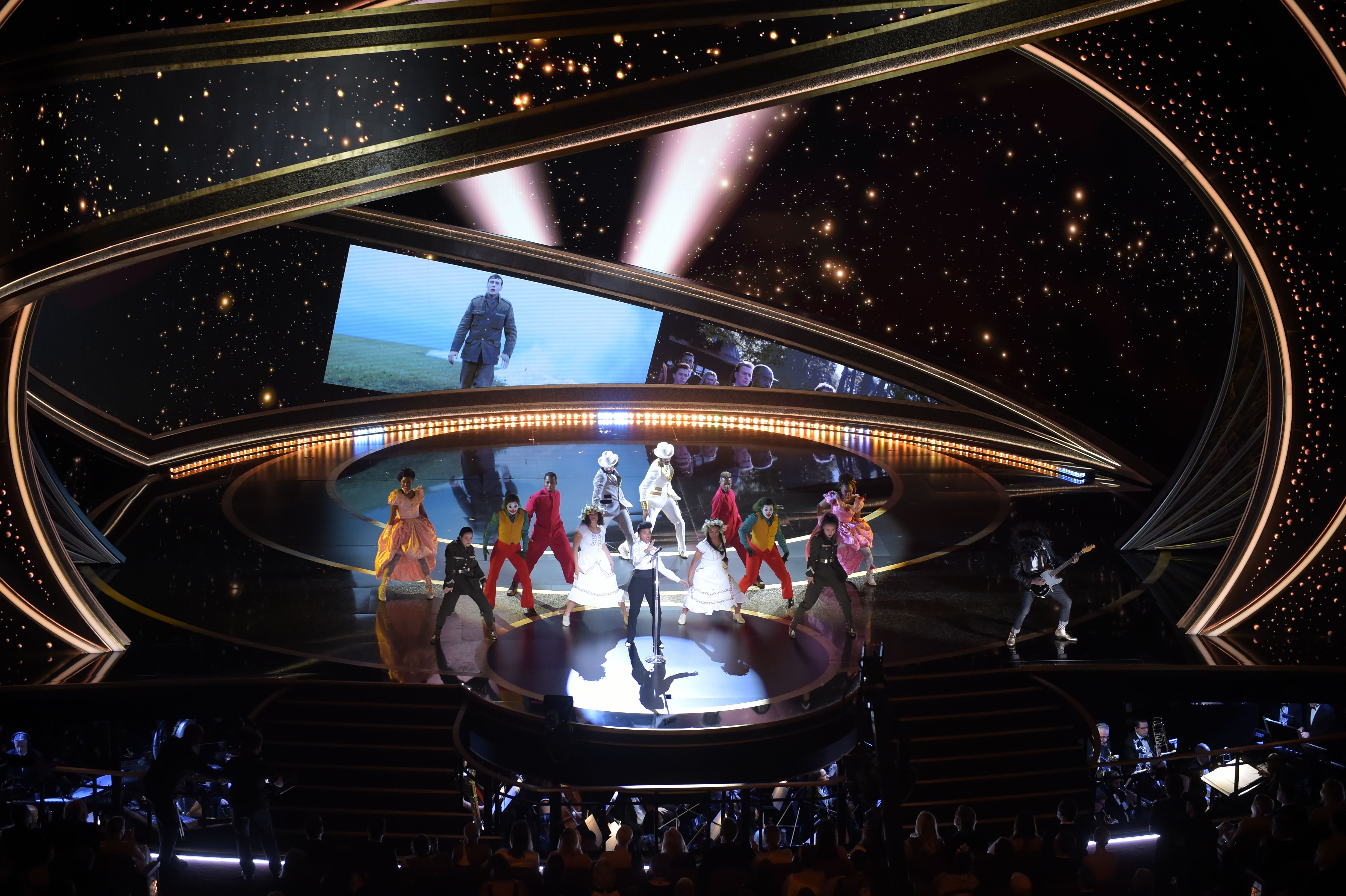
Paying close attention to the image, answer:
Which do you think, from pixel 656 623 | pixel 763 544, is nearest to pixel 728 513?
pixel 763 544

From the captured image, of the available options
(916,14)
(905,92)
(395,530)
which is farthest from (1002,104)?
(395,530)

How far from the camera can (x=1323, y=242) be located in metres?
9.21

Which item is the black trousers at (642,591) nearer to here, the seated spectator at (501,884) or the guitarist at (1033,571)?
the guitarist at (1033,571)

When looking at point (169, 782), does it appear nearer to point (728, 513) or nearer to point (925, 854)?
point (925, 854)

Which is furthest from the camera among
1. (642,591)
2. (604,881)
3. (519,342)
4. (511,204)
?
(519,342)

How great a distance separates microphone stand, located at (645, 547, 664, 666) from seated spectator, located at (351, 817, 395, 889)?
3.31m

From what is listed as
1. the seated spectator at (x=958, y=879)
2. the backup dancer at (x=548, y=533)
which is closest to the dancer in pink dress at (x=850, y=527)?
the backup dancer at (x=548, y=533)

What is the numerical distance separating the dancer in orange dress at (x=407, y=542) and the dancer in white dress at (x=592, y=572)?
1490 millimetres

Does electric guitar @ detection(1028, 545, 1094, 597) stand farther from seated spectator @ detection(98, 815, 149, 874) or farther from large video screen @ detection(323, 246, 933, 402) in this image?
large video screen @ detection(323, 246, 933, 402)

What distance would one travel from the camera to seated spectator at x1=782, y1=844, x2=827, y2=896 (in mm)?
5590

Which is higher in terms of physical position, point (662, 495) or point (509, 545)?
point (662, 495)

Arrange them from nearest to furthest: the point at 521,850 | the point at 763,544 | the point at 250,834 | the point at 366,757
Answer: the point at 521,850, the point at 250,834, the point at 366,757, the point at 763,544

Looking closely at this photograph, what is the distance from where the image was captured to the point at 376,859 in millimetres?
5895

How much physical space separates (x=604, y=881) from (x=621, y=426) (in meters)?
13.1
